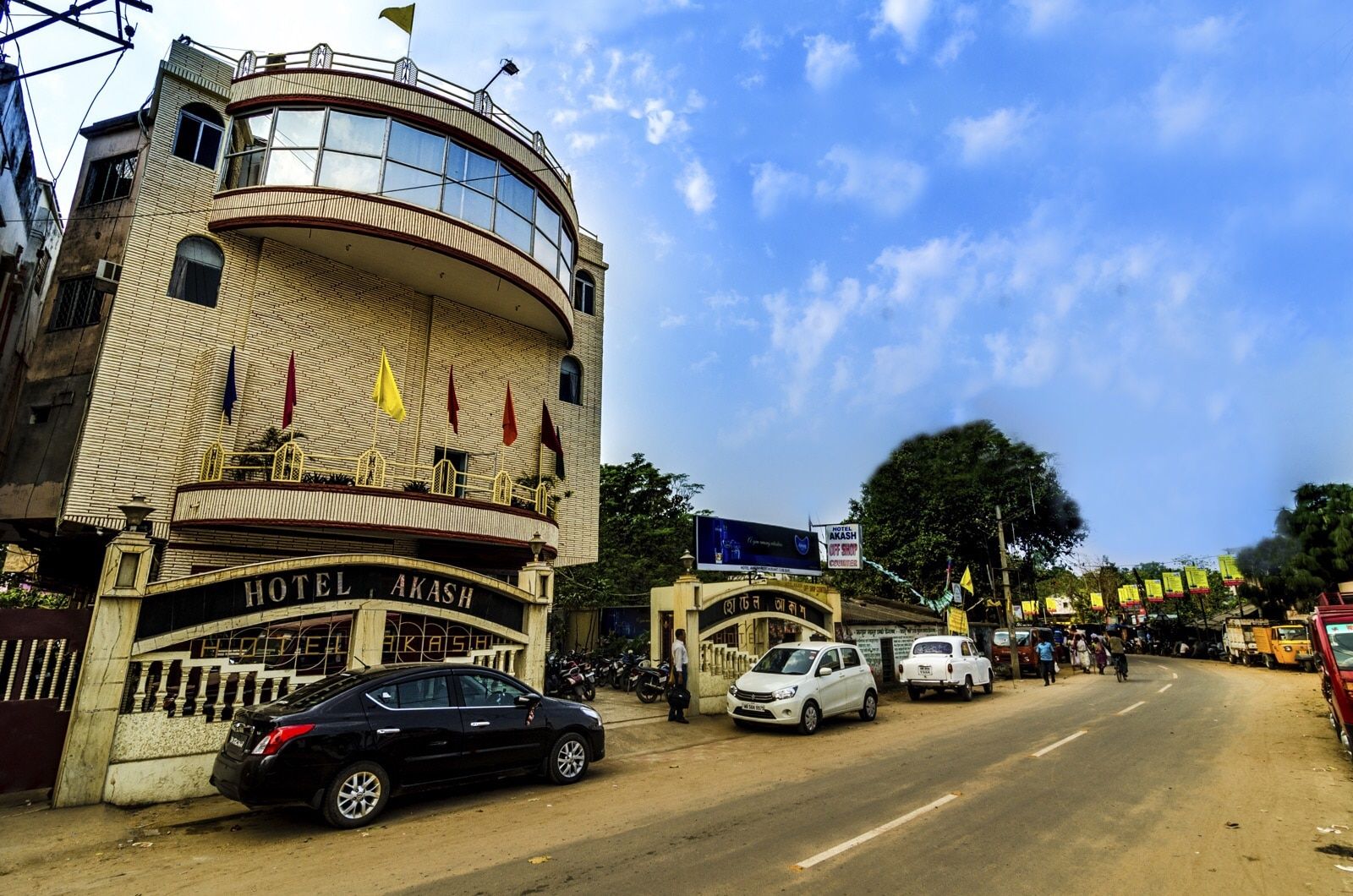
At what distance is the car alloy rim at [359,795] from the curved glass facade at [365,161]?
39.5 feet

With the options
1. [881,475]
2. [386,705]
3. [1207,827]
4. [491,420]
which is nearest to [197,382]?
[491,420]

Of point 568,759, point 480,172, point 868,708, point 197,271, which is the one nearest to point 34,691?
point 568,759

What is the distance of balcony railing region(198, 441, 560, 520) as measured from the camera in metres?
12.7

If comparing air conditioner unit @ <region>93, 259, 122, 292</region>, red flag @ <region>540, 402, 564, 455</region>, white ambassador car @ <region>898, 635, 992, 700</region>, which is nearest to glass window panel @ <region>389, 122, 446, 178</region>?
air conditioner unit @ <region>93, 259, 122, 292</region>

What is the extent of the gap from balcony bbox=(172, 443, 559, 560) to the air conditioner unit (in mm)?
3908

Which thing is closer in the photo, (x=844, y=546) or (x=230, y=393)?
(x=230, y=393)

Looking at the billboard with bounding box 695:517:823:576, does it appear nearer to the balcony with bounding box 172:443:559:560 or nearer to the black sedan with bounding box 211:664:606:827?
the balcony with bounding box 172:443:559:560

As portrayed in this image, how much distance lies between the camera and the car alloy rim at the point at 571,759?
8.26 metres

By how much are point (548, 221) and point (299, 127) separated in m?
5.88

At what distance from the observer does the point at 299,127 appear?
1455 cm

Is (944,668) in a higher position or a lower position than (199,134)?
lower

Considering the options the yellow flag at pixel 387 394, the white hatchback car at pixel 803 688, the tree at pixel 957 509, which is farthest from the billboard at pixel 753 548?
the tree at pixel 957 509

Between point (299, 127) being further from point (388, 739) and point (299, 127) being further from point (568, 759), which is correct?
point (568, 759)

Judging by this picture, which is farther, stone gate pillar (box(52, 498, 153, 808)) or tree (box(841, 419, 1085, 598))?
tree (box(841, 419, 1085, 598))
